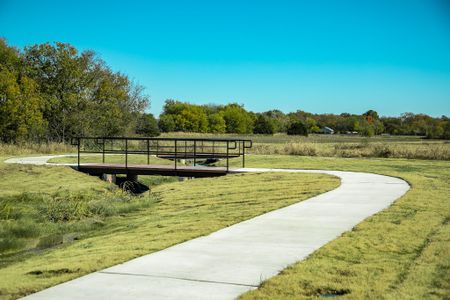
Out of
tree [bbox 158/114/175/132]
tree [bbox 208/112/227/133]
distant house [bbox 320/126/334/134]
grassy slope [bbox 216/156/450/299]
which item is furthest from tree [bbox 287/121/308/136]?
grassy slope [bbox 216/156/450/299]

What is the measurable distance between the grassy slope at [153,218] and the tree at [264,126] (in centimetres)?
8624

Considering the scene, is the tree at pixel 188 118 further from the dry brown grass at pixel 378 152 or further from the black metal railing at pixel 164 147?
the dry brown grass at pixel 378 152

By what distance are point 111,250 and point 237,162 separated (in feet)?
67.7

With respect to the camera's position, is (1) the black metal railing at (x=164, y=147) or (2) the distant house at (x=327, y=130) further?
(2) the distant house at (x=327, y=130)

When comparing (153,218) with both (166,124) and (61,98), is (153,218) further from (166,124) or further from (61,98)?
(166,124)

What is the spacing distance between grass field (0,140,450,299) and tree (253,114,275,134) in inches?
3669

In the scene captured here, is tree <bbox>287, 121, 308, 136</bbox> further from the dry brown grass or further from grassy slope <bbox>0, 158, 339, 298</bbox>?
grassy slope <bbox>0, 158, 339, 298</bbox>

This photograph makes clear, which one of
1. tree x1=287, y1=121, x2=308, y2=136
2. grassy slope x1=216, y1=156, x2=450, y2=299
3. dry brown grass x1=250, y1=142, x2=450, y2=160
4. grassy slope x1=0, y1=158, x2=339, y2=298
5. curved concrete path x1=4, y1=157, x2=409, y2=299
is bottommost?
grassy slope x1=0, y1=158, x2=339, y2=298

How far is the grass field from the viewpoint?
223 inches

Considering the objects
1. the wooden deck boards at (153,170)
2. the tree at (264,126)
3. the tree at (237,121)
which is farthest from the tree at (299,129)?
the wooden deck boards at (153,170)

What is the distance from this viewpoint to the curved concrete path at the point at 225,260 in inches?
218

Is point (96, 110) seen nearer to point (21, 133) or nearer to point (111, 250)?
point (21, 133)

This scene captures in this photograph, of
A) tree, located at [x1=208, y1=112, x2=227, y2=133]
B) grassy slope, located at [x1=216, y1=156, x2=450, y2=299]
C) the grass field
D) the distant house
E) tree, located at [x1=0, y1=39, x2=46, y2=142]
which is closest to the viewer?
grassy slope, located at [x1=216, y1=156, x2=450, y2=299]

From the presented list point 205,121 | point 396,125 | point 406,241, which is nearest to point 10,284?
point 406,241
